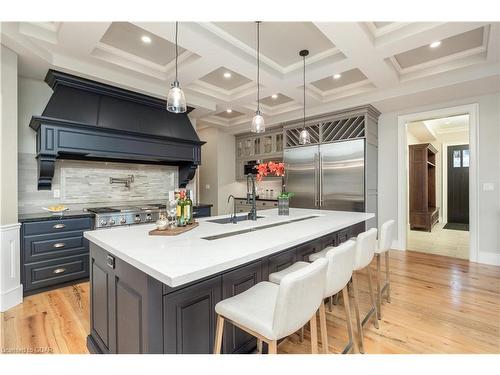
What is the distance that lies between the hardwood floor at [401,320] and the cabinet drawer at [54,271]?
0.39 ft

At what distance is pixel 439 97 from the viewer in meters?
3.75

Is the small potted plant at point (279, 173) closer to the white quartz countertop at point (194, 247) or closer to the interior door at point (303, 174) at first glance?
the white quartz countertop at point (194, 247)

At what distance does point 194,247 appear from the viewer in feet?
4.59

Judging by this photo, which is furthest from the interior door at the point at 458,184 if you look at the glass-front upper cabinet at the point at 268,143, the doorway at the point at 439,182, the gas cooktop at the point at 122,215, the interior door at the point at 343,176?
the gas cooktop at the point at 122,215

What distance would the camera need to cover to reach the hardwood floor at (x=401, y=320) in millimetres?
1844

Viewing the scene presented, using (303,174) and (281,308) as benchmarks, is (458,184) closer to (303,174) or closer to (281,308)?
(303,174)

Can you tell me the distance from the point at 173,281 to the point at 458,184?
29.7ft

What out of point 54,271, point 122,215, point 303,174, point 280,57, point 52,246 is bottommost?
point 54,271

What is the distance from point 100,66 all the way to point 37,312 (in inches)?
110

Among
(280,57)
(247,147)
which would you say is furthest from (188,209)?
(247,147)

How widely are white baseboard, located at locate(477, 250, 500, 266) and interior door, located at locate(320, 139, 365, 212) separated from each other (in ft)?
5.77

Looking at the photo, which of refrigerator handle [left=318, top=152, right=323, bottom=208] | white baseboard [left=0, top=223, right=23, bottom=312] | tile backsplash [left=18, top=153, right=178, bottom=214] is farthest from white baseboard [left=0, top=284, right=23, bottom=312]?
refrigerator handle [left=318, top=152, right=323, bottom=208]
